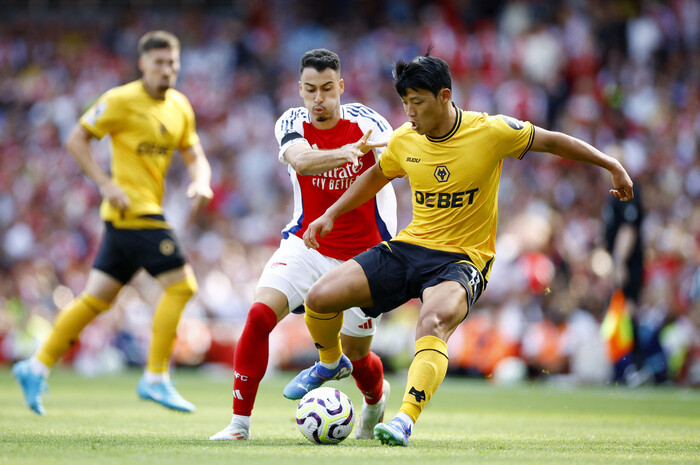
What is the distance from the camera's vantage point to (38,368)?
8266 mm

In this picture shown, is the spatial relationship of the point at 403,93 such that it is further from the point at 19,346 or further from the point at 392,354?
the point at 19,346

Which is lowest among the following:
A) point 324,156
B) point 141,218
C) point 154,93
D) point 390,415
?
point 390,415

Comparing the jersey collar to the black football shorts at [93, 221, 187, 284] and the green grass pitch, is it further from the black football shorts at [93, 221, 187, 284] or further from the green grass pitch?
the black football shorts at [93, 221, 187, 284]

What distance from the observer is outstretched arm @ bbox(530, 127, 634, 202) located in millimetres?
5848

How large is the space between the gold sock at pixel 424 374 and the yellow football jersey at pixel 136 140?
378 cm

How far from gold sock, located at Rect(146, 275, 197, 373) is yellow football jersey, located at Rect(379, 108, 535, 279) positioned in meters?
3.04

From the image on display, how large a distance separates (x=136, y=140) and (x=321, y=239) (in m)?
2.67

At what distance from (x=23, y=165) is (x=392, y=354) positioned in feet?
36.4

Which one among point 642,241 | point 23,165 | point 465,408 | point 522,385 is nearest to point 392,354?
point 522,385

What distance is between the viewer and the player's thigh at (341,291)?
5809 millimetres

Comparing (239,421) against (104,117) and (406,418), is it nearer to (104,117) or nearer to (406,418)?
(406,418)

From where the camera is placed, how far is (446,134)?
6027 mm

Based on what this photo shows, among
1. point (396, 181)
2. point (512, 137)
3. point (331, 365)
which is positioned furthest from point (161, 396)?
point (396, 181)

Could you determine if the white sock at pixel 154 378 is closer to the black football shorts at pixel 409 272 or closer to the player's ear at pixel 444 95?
the black football shorts at pixel 409 272
